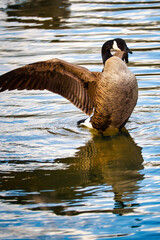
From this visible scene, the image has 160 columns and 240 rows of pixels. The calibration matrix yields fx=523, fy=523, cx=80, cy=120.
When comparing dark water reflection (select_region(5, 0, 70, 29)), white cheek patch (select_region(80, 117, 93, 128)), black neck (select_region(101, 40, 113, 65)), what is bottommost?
white cheek patch (select_region(80, 117, 93, 128))

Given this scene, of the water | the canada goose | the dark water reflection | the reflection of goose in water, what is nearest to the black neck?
the canada goose

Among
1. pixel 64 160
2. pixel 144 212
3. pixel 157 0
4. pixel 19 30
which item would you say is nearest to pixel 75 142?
pixel 64 160

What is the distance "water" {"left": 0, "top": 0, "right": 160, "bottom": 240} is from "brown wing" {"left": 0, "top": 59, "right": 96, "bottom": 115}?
0.50 meters

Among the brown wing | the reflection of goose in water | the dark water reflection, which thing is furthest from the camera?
the dark water reflection

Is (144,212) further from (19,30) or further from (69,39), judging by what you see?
(19,30)

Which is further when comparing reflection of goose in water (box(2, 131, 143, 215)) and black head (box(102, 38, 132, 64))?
black head (box(102, 38, 132, 64))

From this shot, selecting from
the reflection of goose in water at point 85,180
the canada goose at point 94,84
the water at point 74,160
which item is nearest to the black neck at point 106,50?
the canada goose at point 94,84

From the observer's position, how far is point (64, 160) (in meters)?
6.75

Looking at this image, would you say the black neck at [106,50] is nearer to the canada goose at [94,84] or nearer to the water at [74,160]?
the canada goose at [94,84]

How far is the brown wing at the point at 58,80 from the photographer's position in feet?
25.7

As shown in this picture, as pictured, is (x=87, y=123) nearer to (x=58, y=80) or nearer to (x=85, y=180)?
(x=58, y=80)

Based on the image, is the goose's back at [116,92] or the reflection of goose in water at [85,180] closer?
the reflection of goose in water at [85,180]

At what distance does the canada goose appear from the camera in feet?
24.7

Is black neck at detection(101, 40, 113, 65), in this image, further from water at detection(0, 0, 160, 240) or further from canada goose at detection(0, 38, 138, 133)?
water at detection(0, 0, 160, 240)
